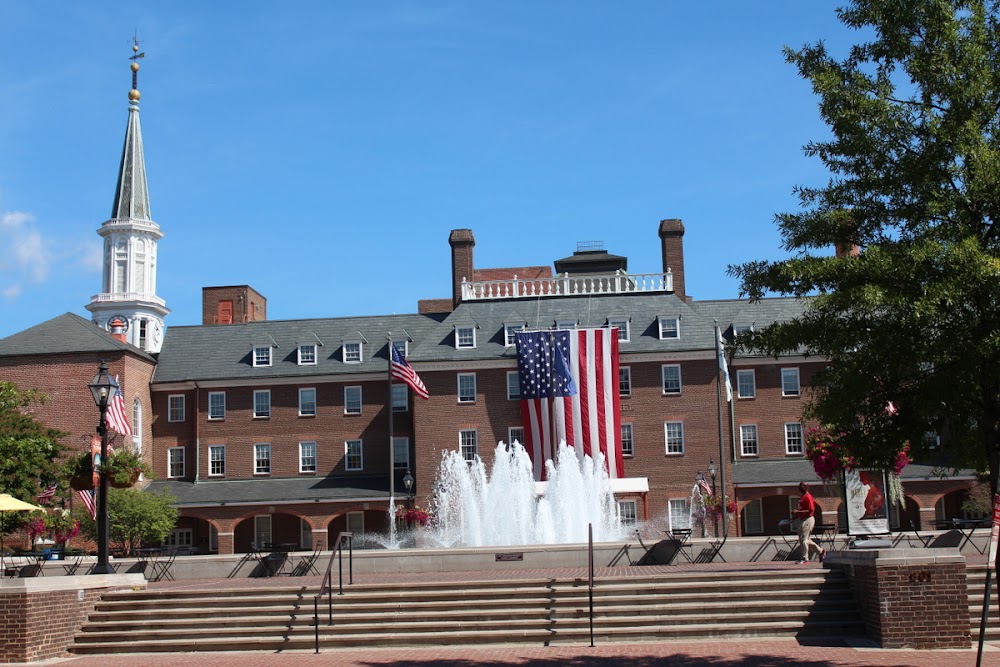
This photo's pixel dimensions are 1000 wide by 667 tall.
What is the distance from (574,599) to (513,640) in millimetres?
1489

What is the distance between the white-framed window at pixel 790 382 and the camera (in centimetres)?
5131

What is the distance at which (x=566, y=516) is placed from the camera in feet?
123

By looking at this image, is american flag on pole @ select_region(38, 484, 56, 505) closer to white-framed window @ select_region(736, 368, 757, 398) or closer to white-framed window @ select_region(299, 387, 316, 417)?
white-framed window @ select_region(299, 387, 316, 417)

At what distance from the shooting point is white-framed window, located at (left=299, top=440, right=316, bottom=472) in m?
53.4

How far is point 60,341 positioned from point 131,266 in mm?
25919

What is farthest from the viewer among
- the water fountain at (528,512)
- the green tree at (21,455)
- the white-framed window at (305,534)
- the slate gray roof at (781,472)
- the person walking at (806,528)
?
the white-framed window at (305,534)

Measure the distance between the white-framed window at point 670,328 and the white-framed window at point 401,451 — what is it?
1297cm

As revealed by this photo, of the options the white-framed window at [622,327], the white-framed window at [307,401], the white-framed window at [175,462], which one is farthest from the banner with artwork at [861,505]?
the white-framed window at [175,462]

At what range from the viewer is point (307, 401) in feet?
177

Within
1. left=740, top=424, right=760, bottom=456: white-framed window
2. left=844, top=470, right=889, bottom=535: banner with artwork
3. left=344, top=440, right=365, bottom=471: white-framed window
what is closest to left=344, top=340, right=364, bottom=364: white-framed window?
left=344, top=440, right=365, bottom=471: white-framed window

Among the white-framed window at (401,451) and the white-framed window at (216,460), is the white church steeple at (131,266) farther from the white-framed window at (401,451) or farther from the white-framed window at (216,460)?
the white-framed window at (401,451)

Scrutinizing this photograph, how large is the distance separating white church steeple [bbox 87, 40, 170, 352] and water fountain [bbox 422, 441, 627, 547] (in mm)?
39738

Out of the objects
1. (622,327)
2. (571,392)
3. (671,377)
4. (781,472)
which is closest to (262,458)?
(571,392)

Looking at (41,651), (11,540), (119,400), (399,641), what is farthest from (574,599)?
(11,540)
